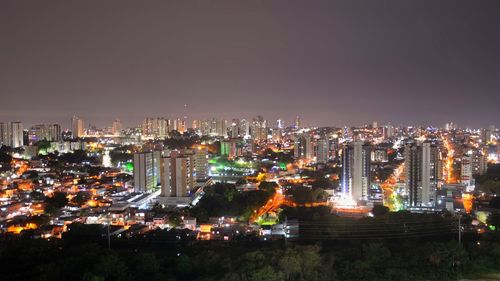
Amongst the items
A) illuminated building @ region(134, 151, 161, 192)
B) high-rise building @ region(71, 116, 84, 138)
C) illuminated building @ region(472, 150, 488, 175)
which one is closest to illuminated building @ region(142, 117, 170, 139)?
high-rise building @ region(71, 116, 84, 138)

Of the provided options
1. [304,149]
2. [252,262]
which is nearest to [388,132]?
[304,149]

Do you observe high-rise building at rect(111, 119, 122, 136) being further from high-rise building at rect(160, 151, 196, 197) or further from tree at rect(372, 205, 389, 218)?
tree at rect(372, 205, 389, 218)

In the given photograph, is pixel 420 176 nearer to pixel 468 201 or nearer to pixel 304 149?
pixel 468 201

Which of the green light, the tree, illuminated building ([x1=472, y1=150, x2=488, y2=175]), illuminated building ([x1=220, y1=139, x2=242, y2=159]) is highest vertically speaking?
illuminated building ([x1=220, y1=139, x2=242, y2=159])

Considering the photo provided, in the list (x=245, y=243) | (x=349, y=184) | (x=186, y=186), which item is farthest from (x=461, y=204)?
(x=186, y=186)

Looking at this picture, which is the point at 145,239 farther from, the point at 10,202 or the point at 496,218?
the point at 496,218

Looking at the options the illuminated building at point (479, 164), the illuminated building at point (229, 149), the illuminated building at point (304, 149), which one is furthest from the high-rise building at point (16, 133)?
the illuminated building at point (479, 164)
